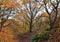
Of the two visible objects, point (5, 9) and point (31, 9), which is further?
point (31, 9)

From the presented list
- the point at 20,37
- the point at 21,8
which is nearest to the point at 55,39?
the point at 20,37

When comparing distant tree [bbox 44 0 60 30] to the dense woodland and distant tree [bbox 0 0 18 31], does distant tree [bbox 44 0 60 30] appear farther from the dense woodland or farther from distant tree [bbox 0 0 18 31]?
distant tree [bbox 0 0 18 31]

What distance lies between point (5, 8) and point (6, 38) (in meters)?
6.49

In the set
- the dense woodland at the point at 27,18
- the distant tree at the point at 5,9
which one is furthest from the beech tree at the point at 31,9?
the distant tree at the point at 5,9

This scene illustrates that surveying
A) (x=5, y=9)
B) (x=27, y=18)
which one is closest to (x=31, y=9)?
(x=27, y=18)

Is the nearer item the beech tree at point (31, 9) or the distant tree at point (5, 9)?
the distant tree at point (5, 9)

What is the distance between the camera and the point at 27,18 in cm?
4706

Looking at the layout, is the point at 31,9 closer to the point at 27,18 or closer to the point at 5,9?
the point at 27,18

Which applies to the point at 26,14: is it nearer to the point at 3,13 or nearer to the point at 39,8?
the point at 39,8

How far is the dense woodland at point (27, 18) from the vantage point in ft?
96.7

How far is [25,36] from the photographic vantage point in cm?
4281

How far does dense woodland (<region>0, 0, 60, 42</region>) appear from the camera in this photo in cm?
2947

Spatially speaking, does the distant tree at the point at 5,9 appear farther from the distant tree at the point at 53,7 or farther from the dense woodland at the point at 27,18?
the distant tree at the point at 53,7

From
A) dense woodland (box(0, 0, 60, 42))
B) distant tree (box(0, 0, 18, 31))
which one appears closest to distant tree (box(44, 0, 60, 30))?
dense woodland (box(0, 0, 60, 42))
